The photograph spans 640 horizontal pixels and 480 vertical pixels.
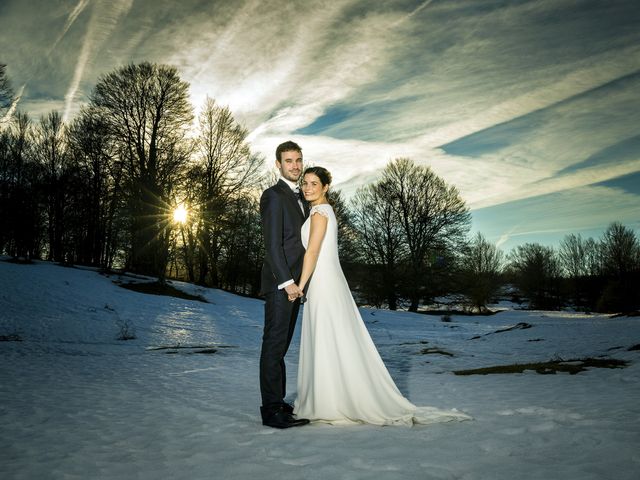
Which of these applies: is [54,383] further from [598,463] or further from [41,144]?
[41,144]

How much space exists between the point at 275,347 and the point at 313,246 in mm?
906

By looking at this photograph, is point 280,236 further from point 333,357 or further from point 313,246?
point 333,357

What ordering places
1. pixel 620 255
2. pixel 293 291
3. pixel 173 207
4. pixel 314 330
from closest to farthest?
pixel 293 291, pixel 314 330, pixel 173 207, pixel 620 255

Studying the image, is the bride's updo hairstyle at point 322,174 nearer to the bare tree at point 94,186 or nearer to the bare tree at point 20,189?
the bare tree at point 94,186

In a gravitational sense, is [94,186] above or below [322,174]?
above

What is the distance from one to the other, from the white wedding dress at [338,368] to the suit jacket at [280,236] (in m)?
0.13

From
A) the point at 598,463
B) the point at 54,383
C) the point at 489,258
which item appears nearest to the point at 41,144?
the point at 54,383

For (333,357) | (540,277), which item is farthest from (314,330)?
(540,277)

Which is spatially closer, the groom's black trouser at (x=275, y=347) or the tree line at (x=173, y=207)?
the groom's black trouser at (x=275, y=347)

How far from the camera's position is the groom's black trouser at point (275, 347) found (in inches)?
126

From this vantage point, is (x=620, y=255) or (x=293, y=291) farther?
(x=620, y=255)

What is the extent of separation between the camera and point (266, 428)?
315cm

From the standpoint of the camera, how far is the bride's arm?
3273 millimetres

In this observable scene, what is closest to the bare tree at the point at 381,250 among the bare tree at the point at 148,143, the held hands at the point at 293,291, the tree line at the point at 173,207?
the tree line at the point at 173,207
